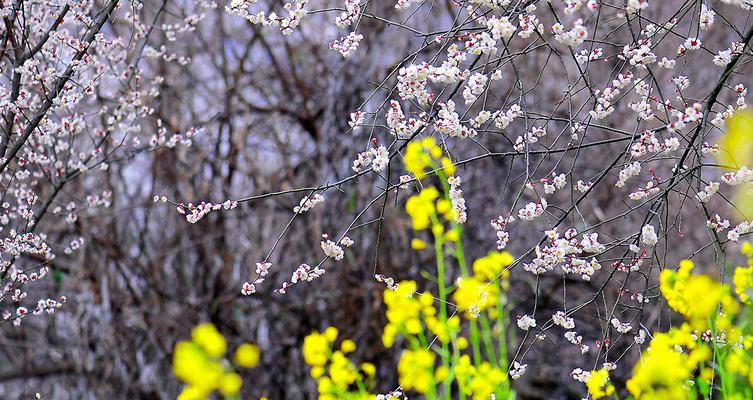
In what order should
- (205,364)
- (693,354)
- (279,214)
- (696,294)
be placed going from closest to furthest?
1. (205,364)
2. (696,294)
3. (693,354)
4. (279,214)

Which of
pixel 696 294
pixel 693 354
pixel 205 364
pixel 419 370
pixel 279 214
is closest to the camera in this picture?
pixel 205 364

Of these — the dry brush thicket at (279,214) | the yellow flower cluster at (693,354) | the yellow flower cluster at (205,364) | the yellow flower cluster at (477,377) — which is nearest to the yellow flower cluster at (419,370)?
the yellow flower cluster at (477,377)

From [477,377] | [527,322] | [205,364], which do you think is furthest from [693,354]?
[205,364]

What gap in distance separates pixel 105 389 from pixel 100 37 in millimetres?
3184

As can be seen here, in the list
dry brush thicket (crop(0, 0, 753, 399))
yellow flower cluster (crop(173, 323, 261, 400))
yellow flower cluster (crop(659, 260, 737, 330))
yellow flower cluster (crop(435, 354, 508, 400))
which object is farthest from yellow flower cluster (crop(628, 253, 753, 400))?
dry brush thicket (crop(0, 0, 753, 399))

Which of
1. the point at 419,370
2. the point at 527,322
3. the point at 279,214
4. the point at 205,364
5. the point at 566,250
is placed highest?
the point at 279,214

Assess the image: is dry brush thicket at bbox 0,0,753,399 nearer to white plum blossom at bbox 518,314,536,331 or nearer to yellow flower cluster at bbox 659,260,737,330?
white plum blossom at bbox 518,314,536,331

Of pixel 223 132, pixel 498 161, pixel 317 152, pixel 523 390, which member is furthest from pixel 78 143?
pixel 523 390

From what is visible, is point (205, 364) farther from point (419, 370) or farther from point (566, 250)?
point (566, 250)

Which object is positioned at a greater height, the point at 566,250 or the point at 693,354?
the point at 566,250

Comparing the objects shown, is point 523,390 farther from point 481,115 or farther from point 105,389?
point 481,115

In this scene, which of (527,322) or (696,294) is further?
(527,322)

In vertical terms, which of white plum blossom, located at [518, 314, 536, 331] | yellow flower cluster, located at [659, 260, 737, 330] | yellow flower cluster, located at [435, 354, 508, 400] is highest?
white plum blossom, located at [518, 314, 536, 331]

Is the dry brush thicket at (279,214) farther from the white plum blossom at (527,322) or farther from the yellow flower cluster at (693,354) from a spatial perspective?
the yellow flower cluster at (693,354)
